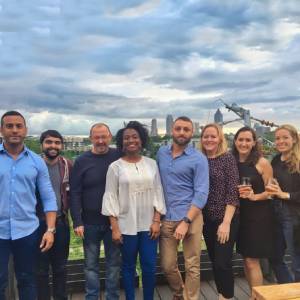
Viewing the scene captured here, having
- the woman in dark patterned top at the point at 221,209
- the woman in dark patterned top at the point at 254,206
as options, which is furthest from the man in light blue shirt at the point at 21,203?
the woman in dark patterned top at the point at 254,206

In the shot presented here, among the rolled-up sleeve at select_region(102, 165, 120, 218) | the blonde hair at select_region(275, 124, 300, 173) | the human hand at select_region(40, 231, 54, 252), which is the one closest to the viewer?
the human hand at select_region(40, 231, 54, 252)

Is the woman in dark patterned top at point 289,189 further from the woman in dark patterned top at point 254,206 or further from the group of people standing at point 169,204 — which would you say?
the woman in dark patterned top at point 254,206

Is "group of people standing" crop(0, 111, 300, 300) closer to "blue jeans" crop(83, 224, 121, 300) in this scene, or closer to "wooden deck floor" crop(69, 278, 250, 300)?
"blue jeans" crop(83, 224, 121, 300)

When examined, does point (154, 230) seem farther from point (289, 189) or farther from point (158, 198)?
point (289, 189)

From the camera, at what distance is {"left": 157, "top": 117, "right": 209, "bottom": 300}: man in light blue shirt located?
314 centimetres

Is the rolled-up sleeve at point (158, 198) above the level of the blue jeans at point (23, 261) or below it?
above

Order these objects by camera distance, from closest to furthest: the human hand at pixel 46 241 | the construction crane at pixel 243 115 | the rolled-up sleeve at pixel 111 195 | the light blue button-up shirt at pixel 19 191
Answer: the light blue button-up shirt at pixel 19 191 → the human hand at pixel 46 241 → the rolled-up sleeve at pixel 111 195 → the construction crane at pixel 243 115

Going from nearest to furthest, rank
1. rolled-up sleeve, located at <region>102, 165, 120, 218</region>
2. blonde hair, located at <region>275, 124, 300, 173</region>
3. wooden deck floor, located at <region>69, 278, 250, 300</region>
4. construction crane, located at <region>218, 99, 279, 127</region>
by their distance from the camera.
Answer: rolled-up sleeve, located at <region>102, 165, 120, 218</region> → blonde hair, located at <region>275, 124, 300, 173</region> → wooden deck floor, located at <region>69, 278, 250, 300</region> → construction crane, located at <region>218, 99, 279, 127</region>

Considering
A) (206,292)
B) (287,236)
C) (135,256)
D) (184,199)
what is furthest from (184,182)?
(206,292)

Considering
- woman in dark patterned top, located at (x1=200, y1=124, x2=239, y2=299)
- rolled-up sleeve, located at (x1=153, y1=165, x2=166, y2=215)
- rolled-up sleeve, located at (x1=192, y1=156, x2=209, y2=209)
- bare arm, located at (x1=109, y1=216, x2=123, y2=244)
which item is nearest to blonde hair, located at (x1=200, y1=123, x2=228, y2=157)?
woman in dark patterned top, located at (x1=200, y1=124, x2=239, y2=299)

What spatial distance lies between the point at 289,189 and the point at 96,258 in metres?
1.73

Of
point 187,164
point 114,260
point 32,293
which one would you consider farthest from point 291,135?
point 32,293

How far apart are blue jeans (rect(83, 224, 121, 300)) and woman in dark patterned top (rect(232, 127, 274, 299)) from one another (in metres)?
1.10

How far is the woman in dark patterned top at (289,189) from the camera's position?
10.7 ft
